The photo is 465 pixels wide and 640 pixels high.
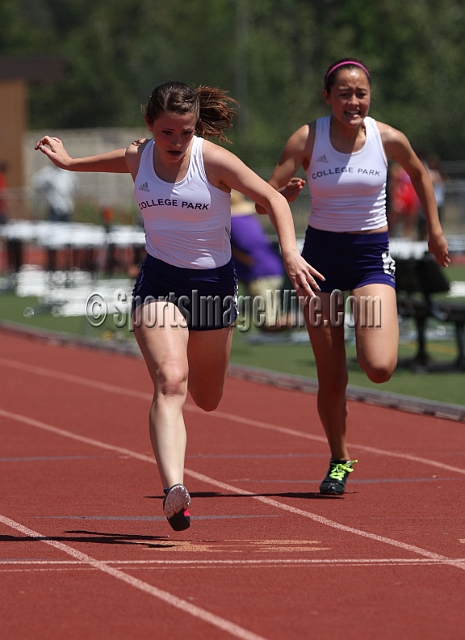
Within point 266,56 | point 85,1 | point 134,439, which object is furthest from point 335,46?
point 134,439

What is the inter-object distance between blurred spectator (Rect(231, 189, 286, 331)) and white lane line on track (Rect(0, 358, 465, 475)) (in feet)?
9.39

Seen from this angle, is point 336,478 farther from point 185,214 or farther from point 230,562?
point 185,214

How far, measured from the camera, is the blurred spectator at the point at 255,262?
603 inches

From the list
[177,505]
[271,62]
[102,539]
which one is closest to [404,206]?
[102,539]

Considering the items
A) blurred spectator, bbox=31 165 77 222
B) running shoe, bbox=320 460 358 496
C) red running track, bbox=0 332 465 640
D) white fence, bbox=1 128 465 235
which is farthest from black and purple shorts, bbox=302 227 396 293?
blurred spectator, bbox=31 165 77 222

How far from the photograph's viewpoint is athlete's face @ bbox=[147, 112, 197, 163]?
19.9ft

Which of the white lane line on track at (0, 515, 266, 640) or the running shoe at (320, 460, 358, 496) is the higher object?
the running shoe at (320, 460, 358, 496)

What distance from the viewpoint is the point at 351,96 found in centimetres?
709

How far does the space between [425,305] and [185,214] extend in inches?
299

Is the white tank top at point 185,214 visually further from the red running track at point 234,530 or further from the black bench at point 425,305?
the black bench at point 425,305

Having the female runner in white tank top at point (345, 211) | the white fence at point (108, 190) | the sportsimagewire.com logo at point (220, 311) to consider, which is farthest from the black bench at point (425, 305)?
the white fence at point (108, 190)

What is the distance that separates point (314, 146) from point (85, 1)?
8117cm

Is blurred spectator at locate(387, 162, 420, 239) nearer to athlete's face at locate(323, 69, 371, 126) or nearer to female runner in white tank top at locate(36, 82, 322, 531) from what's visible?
athlete's face at locate(323, 69, 371, 126)

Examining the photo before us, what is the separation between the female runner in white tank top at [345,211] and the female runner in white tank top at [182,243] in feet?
2.87
